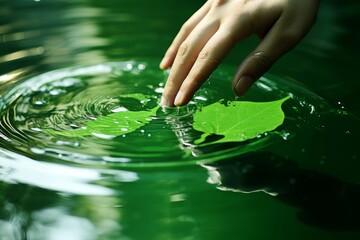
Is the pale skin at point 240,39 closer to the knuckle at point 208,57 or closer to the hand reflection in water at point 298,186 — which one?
the knuckle at point 208,57

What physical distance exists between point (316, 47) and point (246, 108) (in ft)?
1.44

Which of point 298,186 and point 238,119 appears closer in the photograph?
point 298,186

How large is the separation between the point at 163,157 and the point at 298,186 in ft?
0.62

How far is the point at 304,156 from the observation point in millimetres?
767

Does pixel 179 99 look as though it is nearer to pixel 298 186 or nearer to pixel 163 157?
pixel 163 157

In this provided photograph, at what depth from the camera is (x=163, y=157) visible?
748mm

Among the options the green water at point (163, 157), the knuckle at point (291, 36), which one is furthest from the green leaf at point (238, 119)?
the knuckle at point (291, 36)

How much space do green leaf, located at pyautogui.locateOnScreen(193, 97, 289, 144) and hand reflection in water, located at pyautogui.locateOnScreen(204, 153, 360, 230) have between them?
2.6 inches

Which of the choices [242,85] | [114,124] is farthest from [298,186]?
[114,124]

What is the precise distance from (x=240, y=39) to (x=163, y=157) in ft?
0.72

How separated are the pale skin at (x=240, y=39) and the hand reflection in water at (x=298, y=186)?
115 millimetres

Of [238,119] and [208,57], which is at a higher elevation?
[208,57]

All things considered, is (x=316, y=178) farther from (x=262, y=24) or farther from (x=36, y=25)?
(x=36, y=25)

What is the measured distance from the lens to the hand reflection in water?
0.63 meters
